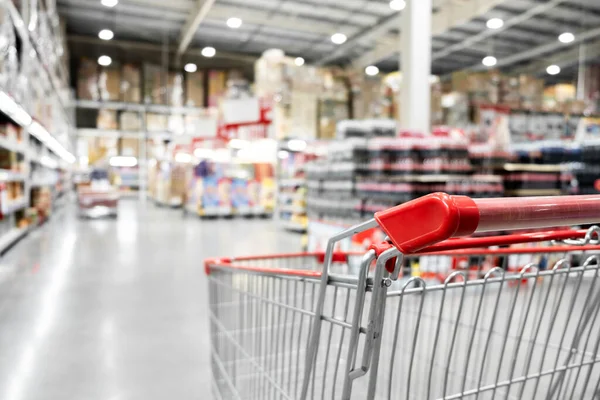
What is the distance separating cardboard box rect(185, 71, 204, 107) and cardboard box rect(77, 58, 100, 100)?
3538 mm

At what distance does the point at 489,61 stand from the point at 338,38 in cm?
603

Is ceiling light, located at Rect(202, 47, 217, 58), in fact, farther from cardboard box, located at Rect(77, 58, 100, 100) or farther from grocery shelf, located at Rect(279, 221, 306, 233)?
grocery shelf, located at Rect(279, 221, 306, 233)

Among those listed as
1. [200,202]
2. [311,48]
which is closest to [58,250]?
[200,202]

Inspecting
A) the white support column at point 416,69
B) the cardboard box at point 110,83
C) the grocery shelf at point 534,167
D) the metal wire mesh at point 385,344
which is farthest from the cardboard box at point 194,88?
the metal wire mesh at point 385,344

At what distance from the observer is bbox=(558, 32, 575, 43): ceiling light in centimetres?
1446

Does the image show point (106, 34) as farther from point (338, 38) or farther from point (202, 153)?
point (338, 38)

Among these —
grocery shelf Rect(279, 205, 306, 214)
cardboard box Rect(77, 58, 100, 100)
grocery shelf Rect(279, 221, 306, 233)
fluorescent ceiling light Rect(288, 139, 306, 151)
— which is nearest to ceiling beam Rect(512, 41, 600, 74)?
fluorescent ceiling light Rect(288, 139, 306, 151)

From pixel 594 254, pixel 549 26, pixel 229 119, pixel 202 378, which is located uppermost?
pixel 549 26

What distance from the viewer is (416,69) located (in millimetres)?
6445

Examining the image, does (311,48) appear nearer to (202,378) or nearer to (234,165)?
(234,165)

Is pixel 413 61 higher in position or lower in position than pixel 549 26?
lower

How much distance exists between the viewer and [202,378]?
2586mm

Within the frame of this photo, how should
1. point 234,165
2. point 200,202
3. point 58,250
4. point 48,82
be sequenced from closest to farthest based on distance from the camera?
point 58,250, point 48,82, point 200,202, point 234,165

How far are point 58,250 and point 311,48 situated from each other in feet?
44.5
